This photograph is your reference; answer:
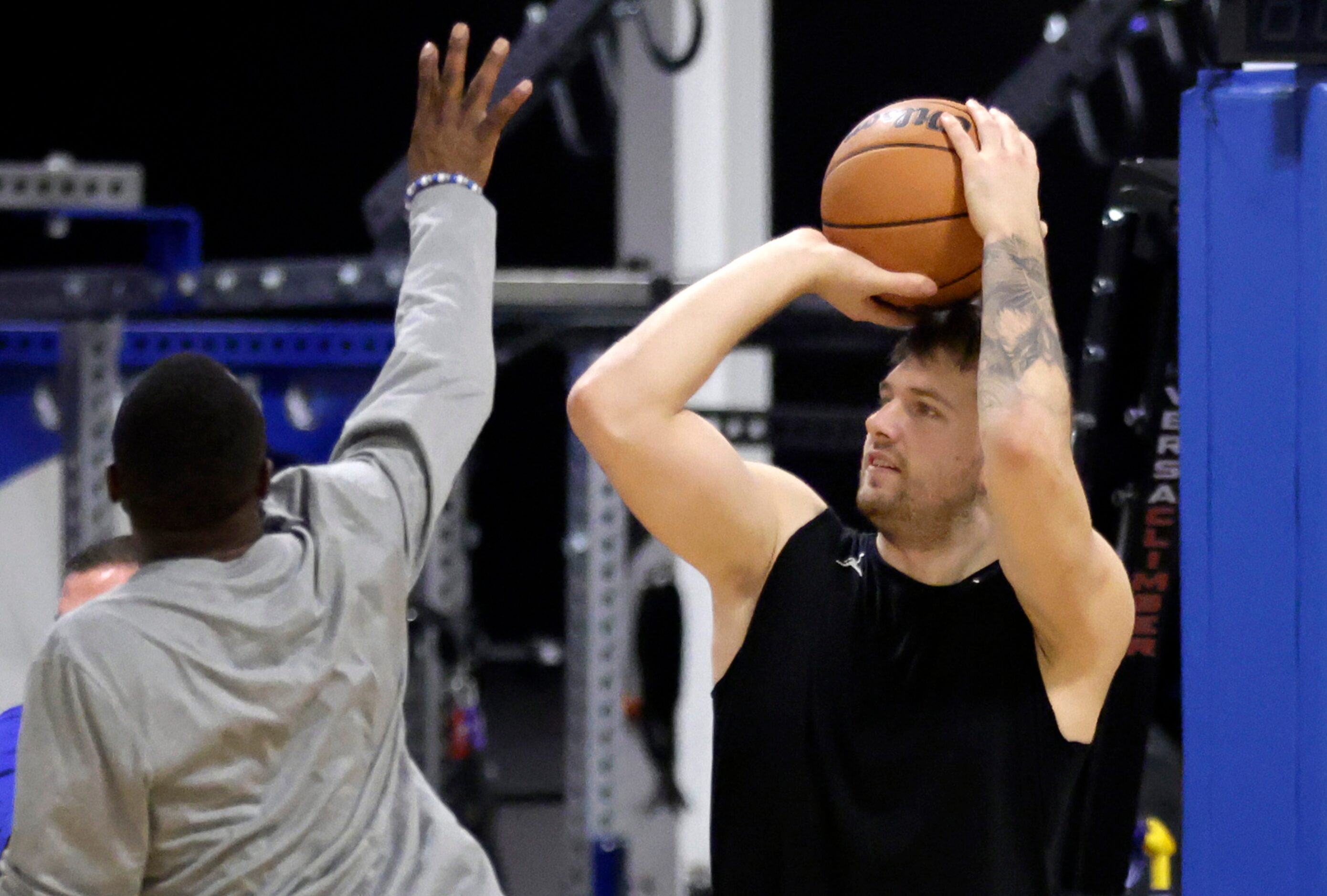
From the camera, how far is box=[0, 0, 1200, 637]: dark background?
263 inches

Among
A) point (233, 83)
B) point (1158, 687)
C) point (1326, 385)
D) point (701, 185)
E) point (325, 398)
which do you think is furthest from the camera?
point (233, 83)

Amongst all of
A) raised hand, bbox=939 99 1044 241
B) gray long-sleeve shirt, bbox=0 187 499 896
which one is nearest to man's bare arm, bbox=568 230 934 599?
raised hand, bbox=939 99 1044 241

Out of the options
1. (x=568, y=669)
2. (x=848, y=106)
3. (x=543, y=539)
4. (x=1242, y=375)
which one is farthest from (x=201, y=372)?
(x=543, y=539)

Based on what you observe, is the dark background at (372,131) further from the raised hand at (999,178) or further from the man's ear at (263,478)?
the man's ear at (263,478)

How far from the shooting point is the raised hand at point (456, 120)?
78.0 inches

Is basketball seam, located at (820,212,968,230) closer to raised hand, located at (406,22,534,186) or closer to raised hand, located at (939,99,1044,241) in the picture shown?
raised hand, located at (939,99,1044,241)

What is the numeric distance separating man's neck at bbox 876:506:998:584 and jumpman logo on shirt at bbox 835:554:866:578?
5 cm

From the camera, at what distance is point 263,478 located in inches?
67.2

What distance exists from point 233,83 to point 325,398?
493 cm

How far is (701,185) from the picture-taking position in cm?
471

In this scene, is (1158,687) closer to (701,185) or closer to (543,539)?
(701,185)

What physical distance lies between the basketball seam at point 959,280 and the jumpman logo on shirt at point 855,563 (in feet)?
1.09

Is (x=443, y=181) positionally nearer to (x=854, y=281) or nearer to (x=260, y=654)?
(x=854, y=281)

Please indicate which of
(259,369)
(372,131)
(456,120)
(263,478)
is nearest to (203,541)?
(263,478)
